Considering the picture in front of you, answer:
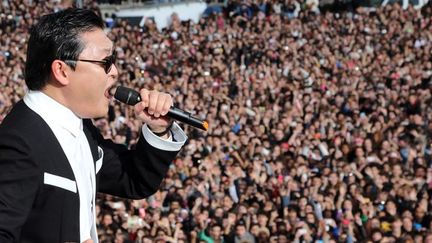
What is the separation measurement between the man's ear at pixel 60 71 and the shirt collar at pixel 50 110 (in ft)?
0.18

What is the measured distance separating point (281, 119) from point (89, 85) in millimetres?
11641

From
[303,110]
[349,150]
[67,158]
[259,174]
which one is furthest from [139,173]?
[303,110]

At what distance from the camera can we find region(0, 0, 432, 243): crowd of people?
32.0 ft

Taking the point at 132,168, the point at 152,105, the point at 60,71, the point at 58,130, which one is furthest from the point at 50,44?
the point at 132,168

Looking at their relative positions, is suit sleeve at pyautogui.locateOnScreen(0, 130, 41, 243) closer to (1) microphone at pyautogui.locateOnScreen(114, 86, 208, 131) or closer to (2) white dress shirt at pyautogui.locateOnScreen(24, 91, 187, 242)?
(2) white dress shirt at pyautogui.locateOnScreen(24, 91, 187, 242)

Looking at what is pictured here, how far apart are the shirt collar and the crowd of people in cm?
629

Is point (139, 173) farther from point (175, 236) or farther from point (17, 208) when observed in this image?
point (175, 236)

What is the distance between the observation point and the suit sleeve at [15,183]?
1941 mm

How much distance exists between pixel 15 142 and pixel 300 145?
10.8 metres

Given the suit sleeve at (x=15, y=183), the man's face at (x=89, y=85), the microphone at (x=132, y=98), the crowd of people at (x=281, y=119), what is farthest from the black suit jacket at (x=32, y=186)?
the crowd of people at (x=281, y=119)

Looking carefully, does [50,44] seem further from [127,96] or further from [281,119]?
[281,119]

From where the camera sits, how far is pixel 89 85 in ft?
7.16

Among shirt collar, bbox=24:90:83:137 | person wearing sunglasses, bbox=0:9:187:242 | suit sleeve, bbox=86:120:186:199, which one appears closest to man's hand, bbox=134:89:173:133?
person wearing sunglasses, bbox=0:9:187:242

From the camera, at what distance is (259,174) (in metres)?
11.5
